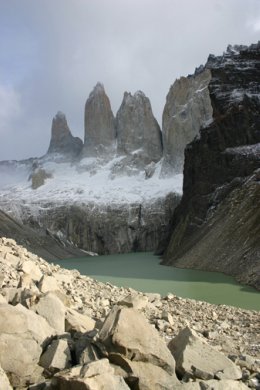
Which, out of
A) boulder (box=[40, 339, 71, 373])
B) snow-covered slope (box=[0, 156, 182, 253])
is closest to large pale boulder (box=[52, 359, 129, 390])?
boulder (box=[40, 339, 71, 373])

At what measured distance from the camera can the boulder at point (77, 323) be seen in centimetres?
1059

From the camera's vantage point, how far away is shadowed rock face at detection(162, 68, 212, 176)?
16825 centimetres

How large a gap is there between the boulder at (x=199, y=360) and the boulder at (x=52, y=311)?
249 centimetres

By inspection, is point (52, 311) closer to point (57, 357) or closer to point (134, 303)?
point (57, 357)

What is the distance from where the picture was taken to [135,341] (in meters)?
8.77

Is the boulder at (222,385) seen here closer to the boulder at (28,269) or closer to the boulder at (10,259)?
the boulder at (28,269)

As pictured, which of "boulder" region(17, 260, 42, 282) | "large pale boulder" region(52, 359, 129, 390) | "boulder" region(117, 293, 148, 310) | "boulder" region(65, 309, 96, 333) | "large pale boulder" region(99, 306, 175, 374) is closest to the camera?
"large pale boulder" region(52, 359, 129, 390)

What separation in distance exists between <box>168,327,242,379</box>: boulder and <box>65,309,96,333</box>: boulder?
7.11ft

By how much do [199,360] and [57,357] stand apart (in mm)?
2692

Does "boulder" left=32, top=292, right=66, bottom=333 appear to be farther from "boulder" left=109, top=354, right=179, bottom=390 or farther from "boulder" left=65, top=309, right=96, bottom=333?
"boulder" left=109, top=354, right=179, bottom=390

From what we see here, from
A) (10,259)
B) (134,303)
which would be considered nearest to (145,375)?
(134,303)

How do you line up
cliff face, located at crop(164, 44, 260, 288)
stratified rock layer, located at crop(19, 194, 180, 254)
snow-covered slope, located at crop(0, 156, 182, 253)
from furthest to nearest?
snow-covered slope, located at crop(0, 156, 182, 253)
stratified rock layer, located at crop(19, 194, 180, 254)
cliff face, located at crop(164, 44, 260, 288)

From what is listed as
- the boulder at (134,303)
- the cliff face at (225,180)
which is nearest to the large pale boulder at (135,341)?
the boulder at (134,303)

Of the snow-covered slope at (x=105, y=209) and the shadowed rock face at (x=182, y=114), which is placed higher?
the shadowed rock face at (x=182, y=114)
